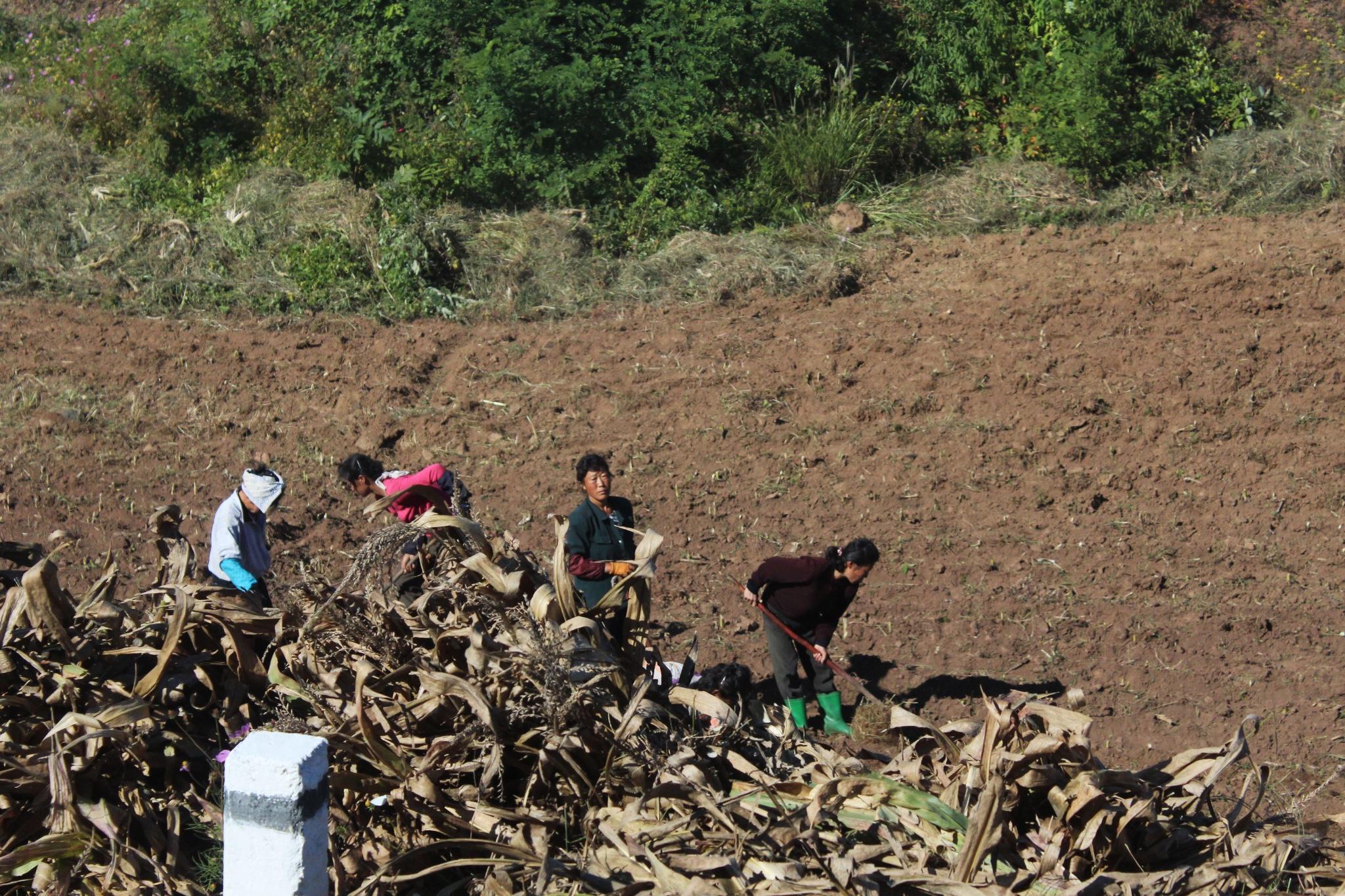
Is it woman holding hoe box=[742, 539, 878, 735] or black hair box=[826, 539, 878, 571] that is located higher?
black hair box=[826, 539, 878, 571]

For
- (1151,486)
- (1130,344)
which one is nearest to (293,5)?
(1130,344)

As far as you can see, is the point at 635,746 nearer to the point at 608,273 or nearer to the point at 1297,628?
the point at 1297,628

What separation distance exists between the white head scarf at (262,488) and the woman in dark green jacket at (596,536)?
4.58ft

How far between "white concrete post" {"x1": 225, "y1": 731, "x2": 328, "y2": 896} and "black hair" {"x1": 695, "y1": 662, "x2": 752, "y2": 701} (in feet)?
9.53

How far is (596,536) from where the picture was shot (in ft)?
21.6

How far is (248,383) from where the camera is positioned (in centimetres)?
1060

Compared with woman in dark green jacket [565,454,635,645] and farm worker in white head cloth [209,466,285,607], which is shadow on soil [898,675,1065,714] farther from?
farm worker in white head cloth [209,466,285,607]

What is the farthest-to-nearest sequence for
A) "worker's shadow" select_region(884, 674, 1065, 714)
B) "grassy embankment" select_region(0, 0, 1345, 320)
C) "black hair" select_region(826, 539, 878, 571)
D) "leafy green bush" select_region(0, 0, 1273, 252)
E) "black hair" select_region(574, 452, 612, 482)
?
"leafy green bush" select_region(0, 0, 1273, 252) < "grassy embankment" select_region(0, 0, 1345, 320) < "worker's shadow" select_region(884, 674, 1065, 714) < "black hair" select_region(574, 452, 612, 482) < "black hair" select_region(826, 539, 878, 571)

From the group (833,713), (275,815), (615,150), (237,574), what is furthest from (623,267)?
(275,815)

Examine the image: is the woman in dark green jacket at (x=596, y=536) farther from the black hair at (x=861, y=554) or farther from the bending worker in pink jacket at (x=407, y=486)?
the black hair at (x=861, y=554)

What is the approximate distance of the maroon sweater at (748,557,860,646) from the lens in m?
6.66

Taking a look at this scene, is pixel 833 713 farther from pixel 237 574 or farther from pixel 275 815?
pixel 275 815

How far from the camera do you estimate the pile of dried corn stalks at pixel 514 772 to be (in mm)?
4453

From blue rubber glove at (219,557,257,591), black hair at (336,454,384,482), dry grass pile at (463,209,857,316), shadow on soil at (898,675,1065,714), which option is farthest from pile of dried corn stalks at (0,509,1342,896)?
dry grass pile at (463,209,857,316)
